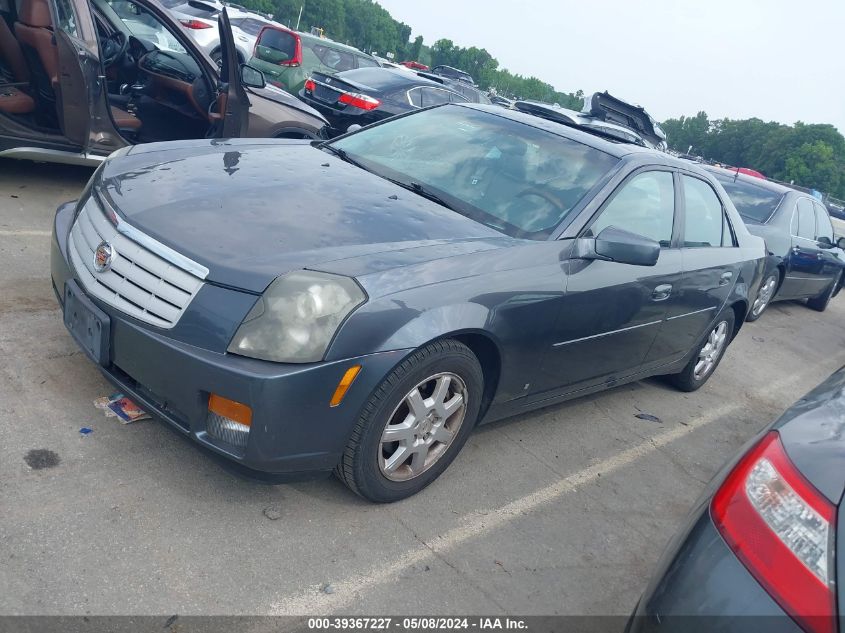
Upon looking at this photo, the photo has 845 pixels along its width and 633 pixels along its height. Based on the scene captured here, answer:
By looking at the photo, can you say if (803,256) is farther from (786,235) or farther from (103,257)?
(103,257)

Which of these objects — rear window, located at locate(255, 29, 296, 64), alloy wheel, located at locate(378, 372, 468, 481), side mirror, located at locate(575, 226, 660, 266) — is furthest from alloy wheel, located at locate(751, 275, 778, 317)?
rear window, located at locate(255, 29, 296, 64)

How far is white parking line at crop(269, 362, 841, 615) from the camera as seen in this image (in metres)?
2.51

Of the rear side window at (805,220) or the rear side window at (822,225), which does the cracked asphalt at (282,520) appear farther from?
the rear side window at (822,225)

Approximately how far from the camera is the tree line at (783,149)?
97812 millimetres

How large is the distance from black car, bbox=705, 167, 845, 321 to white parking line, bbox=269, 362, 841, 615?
4625 millimetres

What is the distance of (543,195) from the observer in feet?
12.3

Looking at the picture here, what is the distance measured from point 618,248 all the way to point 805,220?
7.16 meters

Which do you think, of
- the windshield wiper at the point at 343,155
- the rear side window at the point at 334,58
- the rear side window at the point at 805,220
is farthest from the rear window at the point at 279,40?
the windshield wiper at the point at 343,155

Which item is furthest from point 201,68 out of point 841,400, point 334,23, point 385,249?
point 334,23

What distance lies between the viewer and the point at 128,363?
279cm

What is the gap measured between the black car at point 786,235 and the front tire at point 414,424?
6.15 meters

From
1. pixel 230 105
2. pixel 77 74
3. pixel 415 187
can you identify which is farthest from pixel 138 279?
pixel 230 105

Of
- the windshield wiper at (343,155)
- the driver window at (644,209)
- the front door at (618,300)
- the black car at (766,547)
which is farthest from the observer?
the windshield wiper at (343,155)

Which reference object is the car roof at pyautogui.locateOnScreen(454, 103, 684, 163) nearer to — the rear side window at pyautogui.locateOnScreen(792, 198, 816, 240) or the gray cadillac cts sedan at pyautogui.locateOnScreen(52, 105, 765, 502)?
the gray cadillac cts sedan at pyautogui.locateOnScreen(52, 105, 765, 502)
